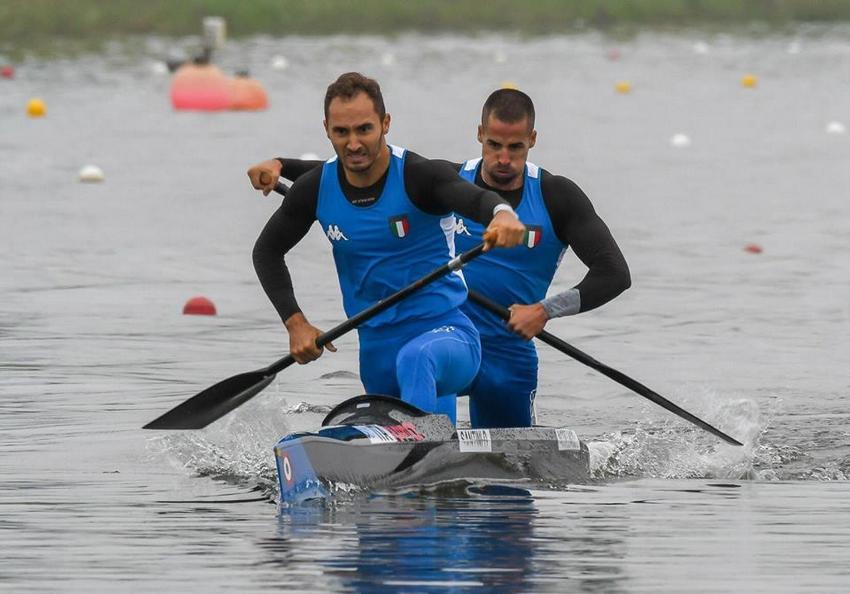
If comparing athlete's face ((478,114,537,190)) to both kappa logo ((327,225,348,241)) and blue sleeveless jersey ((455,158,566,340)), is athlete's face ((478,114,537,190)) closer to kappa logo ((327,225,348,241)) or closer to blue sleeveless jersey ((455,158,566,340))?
blue sleeveless jersey ((455,158,566,340))

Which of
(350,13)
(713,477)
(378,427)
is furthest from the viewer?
(350,13)

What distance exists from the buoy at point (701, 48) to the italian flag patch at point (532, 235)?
124 ft

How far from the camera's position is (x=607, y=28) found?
177 ft

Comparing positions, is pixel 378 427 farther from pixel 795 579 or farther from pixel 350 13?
pixel 350 13

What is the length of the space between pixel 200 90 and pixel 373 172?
2369 centimetres

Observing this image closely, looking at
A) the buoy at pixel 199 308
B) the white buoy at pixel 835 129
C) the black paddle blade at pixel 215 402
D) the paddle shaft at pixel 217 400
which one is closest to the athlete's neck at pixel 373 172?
the paddle shaft at pixel 217 400

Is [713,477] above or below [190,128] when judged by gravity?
below

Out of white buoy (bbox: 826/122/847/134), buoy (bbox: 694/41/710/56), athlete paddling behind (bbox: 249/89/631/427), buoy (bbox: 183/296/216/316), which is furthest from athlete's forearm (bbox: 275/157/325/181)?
buoy (bbox: 694/41/710/56)

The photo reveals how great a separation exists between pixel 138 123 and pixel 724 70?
600 inches

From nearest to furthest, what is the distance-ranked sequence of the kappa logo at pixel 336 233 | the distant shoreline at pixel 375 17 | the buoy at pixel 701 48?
the kappa logo at pixel 336 233, the buoy at pixel 701 48, the distant shoreline at pixel 375 17

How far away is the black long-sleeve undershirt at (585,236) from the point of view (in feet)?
28.2

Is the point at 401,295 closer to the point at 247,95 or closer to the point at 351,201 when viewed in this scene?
the point at 351,201

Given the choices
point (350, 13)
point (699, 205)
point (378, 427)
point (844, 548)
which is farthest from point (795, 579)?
point (350, 13)

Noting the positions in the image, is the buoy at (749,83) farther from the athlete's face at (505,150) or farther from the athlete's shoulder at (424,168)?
the athlete's shoulder at (424,168)
